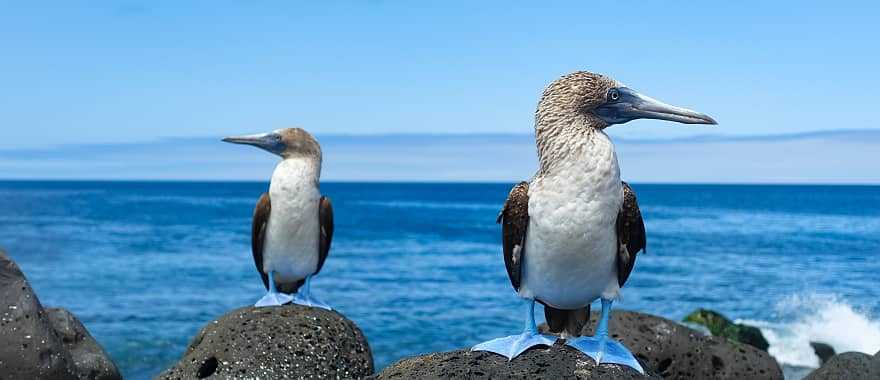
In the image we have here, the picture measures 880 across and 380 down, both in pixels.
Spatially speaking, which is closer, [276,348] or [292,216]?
[276,348]

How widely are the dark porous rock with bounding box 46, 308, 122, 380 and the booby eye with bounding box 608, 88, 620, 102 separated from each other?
599 centimetres

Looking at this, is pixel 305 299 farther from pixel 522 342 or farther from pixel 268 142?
pixel 522 342

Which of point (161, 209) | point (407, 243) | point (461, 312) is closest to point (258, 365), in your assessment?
point (461, 312)

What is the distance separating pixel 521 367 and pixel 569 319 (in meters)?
0.59

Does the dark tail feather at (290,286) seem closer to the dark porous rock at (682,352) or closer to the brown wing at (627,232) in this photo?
the dark porous rock at (682,352)

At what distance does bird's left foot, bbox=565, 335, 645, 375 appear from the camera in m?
4.70

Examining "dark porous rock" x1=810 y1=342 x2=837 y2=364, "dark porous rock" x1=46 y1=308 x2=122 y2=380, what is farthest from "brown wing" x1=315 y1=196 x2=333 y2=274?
"dark porous rock" x1=810 y1=342 x2=837 y2=364

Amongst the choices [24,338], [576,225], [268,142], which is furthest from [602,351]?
[24,338]

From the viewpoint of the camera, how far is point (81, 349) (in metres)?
8.45

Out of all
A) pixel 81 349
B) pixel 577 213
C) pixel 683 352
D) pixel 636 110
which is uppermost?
pixel 636 110

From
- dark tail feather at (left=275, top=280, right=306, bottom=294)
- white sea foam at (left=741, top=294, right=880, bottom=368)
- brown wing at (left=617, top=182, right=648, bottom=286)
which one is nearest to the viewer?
brown wing at (left=617, top=182, right=648, bottom=286)

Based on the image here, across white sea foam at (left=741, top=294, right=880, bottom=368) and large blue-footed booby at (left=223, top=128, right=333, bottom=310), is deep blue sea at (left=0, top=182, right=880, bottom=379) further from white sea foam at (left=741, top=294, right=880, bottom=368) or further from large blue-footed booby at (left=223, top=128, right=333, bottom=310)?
large blue-footed booby at (left=223, top=128, right=333, bottom=310)

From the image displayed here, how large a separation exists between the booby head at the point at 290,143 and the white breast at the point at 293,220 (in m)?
0.09

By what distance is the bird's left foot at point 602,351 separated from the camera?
4699 mm
